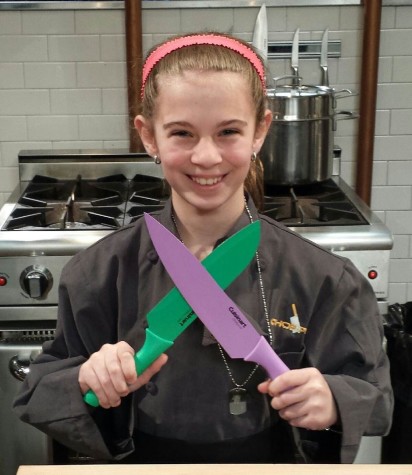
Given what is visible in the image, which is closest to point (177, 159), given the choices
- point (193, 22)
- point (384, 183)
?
point (193, 22)

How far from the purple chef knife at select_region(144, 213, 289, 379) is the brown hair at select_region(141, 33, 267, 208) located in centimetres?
26

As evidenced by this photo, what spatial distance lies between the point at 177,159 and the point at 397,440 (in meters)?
1.28

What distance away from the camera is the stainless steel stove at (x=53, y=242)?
1.79 m

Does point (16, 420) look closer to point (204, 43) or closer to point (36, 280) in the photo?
point (36, 280)

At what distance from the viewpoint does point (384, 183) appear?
8.44ft

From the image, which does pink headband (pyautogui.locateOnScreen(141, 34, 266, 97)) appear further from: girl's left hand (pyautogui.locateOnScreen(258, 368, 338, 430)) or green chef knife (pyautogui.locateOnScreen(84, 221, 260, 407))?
girl's left hand (pyautogui.locateOnScreen(258, 368, 338, 430))

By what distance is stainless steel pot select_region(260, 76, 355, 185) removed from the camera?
2.02m

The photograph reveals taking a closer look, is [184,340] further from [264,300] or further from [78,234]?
[78,234]

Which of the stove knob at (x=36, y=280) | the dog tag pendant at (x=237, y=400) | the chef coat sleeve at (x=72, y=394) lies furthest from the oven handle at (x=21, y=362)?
the dog tag pendant at (x=237, y=400)

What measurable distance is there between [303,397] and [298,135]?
1.18 m

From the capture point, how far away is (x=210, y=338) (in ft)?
3.79

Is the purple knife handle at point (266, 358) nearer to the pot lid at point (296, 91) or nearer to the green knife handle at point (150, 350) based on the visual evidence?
the green knife handle at point (150, 350)

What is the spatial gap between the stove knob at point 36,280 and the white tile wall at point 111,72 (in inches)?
32.1

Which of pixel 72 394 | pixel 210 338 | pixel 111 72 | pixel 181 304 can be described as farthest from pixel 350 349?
pixel 111 72
